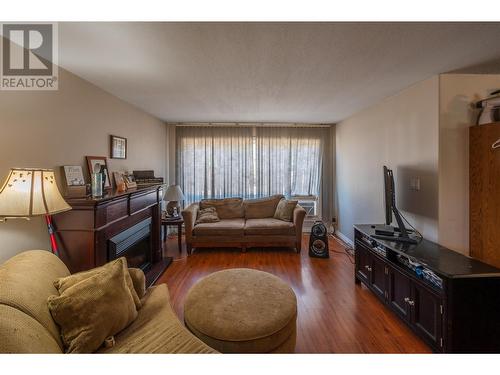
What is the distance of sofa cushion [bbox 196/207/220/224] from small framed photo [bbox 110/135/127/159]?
1643mm

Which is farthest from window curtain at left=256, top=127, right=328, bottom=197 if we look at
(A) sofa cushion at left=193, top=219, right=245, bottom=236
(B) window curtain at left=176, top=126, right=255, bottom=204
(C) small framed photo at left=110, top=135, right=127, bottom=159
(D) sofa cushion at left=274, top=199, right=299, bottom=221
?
(C) small framed photo at left=110, top=135, right=127, bottom=159

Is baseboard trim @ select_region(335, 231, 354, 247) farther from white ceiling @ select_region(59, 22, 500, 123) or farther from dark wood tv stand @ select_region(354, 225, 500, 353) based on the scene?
white ceiling @ select_region(59, 22, 500, 123)

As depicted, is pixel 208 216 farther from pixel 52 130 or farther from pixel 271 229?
pixel 52 130

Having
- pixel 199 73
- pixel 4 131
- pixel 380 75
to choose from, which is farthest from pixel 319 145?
pixel 4 131

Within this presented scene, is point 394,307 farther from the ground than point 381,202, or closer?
closer

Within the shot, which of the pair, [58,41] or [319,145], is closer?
[58,41]

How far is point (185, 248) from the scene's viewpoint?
13.6 feet

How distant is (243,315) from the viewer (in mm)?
1508

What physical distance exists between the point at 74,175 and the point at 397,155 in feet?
12.1

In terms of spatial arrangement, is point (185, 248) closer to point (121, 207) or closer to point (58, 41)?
point (121, 207)

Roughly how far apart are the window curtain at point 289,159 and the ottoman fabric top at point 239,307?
126 inches

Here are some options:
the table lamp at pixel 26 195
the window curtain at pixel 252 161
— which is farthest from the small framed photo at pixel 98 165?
the window curtain at pixel 252 161

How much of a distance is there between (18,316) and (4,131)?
1391 millimetres

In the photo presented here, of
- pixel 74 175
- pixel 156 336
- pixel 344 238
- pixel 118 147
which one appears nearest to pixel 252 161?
pixel 344 238
